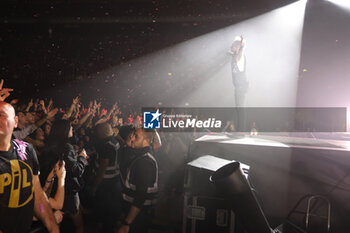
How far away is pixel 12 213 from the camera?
1.32 metres

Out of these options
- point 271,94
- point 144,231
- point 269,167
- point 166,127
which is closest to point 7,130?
point 144,231

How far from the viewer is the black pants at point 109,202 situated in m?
2.20

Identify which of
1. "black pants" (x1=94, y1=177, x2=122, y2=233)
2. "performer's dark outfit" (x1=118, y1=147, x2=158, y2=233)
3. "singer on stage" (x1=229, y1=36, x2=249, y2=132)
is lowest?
"black pants" (x1=94, y1=177, x2=122, y2=233)

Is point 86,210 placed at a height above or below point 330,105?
below

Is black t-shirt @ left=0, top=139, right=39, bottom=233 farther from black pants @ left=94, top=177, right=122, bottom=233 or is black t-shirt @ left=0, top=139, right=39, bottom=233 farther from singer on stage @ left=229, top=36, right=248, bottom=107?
singer on stage @ left=229, top=36, right=248, bottom=107

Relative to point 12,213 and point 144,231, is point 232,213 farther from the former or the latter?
point 12,213

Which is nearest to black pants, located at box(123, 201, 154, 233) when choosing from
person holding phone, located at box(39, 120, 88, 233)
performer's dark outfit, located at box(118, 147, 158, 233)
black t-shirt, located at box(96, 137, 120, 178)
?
performer's dark outfit, located at box(118, 147, 158, 233)

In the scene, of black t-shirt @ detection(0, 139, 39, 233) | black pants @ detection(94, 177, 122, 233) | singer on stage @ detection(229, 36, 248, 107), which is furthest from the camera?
singer on stage @ detection(229, 36, 248, 107)

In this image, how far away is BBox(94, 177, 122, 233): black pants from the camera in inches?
86.7

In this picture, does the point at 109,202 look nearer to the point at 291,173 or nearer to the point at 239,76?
the point at 291,173

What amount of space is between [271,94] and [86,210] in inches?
152

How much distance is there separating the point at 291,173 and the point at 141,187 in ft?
3.72

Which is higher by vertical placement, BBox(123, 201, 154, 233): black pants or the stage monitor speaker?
the stage monitor speaker

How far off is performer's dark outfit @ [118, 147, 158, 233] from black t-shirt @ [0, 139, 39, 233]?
64 cm
